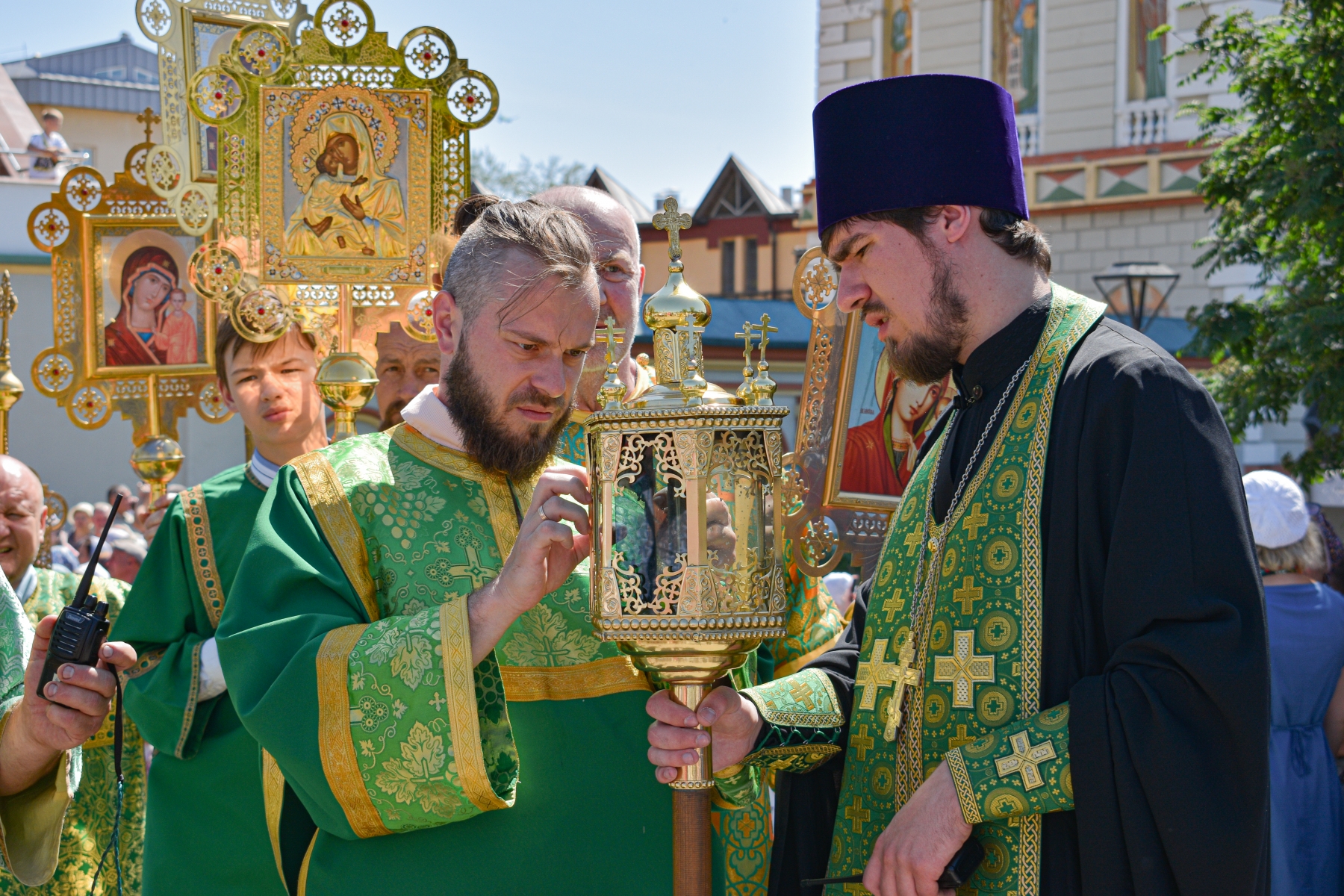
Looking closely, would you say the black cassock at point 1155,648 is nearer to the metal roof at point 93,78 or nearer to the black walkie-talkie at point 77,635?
the black walkie-talkie at point 77,635

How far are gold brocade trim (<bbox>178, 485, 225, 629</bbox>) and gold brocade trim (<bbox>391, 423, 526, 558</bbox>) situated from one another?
1.06 metres

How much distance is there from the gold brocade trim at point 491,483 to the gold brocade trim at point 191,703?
3.23 ft

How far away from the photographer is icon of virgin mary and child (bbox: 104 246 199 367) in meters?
4.75

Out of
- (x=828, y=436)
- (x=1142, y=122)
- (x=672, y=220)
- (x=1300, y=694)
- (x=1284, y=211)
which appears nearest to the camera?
(x=672, y=220)

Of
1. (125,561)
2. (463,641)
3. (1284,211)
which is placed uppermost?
(1284,211)

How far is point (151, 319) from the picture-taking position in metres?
4.78

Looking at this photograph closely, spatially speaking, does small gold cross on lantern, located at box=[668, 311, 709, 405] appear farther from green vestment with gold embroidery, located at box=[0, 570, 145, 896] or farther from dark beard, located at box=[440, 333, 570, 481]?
green vestment with gold embroidery, located at box=[0, 570, 145, 896]

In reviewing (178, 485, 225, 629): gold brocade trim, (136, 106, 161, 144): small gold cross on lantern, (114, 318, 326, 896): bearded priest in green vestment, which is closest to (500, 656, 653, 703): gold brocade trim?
(114, 318, 326, 896): bearded priest in green vestment

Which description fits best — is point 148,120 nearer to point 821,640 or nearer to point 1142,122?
point 821,640

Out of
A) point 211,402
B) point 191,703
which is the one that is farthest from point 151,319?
point 191,703

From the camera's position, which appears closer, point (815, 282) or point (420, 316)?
point (815, 282)

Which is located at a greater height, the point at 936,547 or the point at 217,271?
the point at 217,271

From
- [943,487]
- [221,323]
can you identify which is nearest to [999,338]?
[943,487]

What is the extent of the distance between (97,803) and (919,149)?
127 inches
